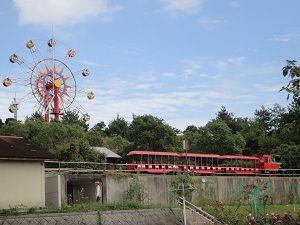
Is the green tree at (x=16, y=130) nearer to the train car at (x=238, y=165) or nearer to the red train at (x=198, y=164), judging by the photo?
the red train at (x=198, y=164)

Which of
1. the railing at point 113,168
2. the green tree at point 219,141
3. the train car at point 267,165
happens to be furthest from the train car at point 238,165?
the green tree at point 219,141

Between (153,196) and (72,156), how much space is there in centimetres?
720

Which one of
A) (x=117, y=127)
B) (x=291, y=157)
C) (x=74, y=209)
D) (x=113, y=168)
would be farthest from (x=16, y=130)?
(x=117, y=127)

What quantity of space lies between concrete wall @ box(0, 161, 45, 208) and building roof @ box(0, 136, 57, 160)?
0.33m

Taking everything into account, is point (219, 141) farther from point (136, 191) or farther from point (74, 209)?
point (74, 209)

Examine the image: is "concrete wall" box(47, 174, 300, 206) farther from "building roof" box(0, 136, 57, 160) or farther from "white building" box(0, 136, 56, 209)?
"building roof" box(0, 136, 57, 160)

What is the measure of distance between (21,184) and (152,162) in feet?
47.6

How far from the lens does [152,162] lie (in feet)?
107

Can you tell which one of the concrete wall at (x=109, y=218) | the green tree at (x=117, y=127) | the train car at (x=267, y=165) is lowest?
the concrete wall at (x=109, y=218)

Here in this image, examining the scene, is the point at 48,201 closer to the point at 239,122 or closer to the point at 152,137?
the point at 152,137

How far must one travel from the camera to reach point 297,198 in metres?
34.8

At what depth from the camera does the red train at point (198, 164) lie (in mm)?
31531

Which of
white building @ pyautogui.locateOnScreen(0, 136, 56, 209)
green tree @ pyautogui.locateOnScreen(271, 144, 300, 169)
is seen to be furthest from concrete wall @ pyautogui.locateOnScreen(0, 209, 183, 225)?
green tree @ pyautogui.locateOnScreen(271, 144, 300, 169)

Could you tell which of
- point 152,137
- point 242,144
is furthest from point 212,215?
point 242,144
